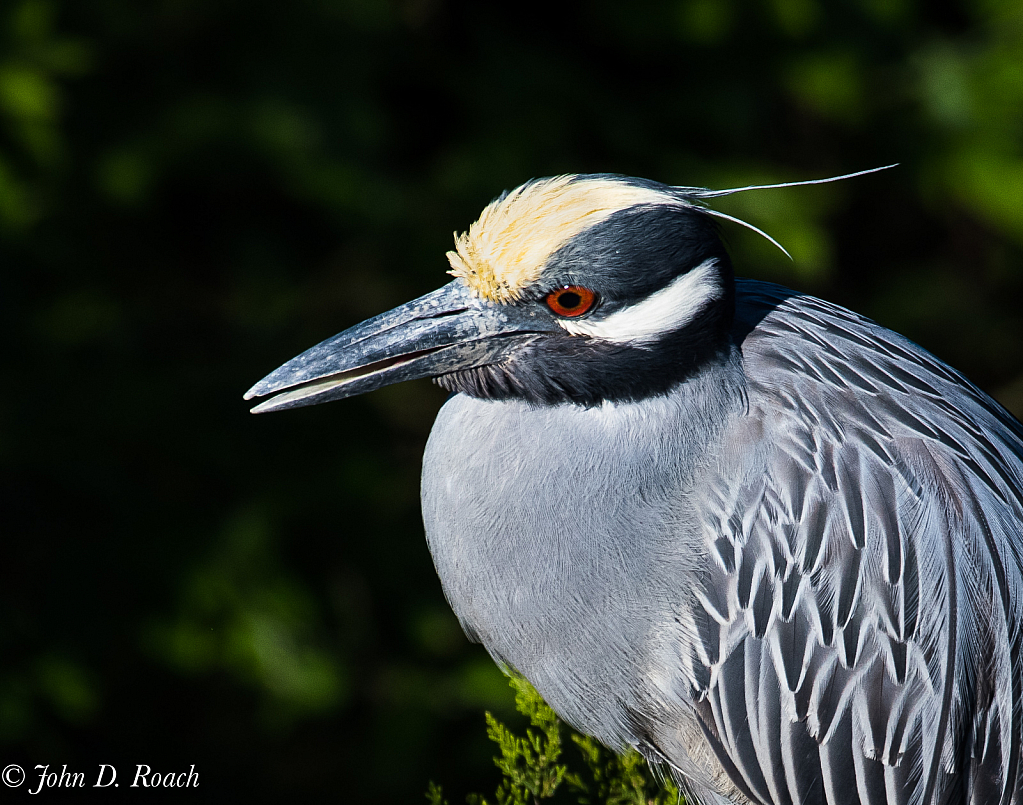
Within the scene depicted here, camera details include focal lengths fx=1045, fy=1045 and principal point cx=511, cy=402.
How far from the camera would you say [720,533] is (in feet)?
8.06

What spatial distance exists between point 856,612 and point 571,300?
98cm

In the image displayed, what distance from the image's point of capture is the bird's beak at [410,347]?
2410 mm

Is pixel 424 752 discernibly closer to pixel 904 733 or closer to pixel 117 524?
pixel 117 524

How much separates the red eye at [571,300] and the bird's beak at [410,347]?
0.04 m

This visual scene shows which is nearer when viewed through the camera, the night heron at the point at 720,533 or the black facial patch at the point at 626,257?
the black facial patch at the point at 626,257

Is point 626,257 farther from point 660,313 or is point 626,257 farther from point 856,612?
point 856,612

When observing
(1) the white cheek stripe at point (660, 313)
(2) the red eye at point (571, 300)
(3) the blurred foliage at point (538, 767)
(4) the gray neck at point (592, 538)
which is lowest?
(3) the blurred foliage at point (538, 767)

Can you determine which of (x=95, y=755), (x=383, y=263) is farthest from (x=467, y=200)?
(x=95, y=755)

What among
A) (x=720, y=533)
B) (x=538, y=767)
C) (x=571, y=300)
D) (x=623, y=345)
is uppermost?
(x=571, y=300)

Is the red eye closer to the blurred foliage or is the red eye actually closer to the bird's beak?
the bird's beak

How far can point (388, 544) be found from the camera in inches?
180

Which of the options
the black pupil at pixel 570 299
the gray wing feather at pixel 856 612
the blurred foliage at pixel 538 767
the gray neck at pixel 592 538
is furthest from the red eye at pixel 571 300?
the blurred foliage at pixel 538 767


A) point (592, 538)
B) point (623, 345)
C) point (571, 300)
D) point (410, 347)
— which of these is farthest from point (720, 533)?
point (410, 347)

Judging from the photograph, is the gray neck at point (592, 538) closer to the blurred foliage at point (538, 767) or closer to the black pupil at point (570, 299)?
the blurred foliage at point (538, 767)
